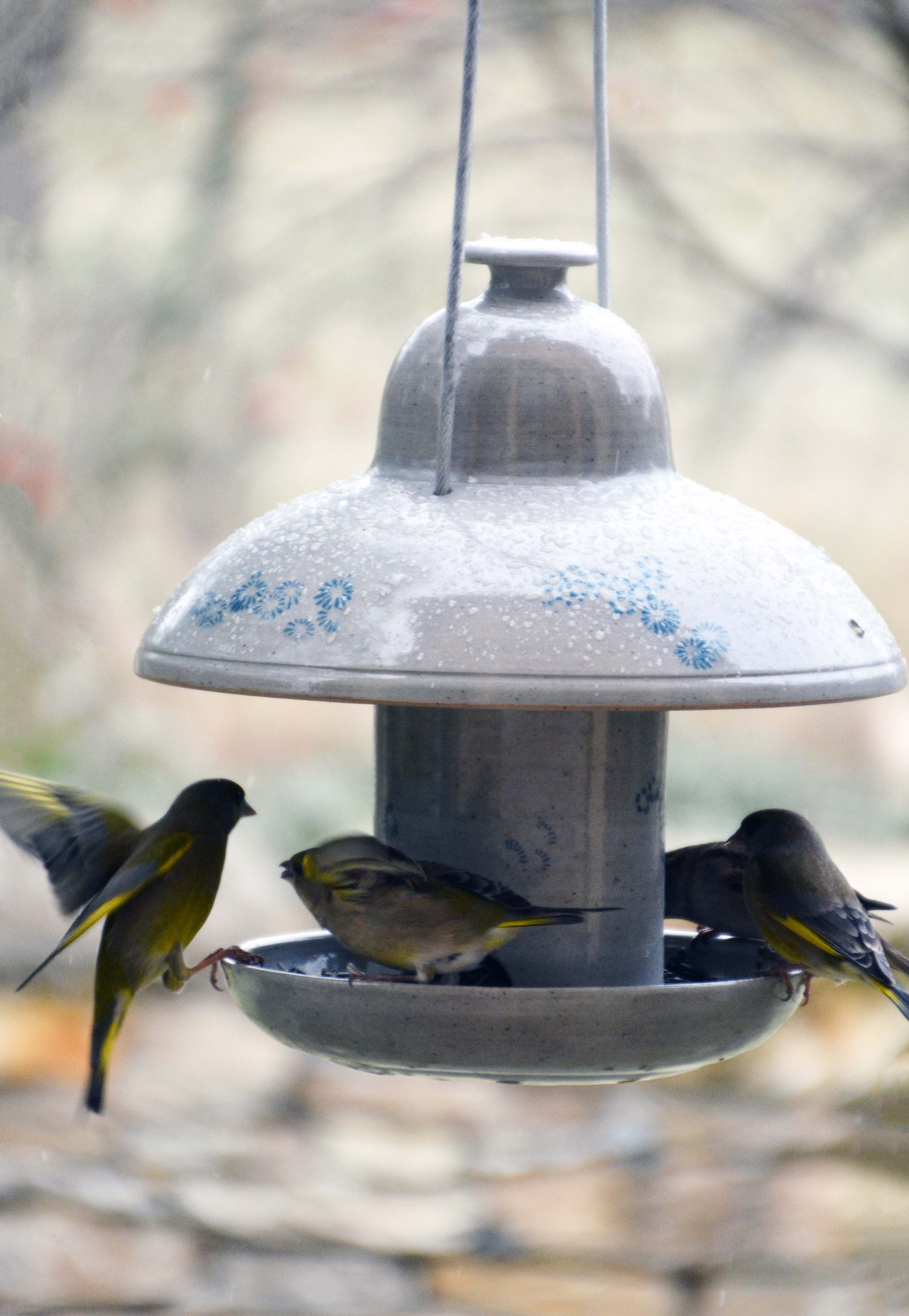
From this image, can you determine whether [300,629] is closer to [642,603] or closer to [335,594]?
[335,594]

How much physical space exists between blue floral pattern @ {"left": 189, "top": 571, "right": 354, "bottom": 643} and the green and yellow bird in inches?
21.9

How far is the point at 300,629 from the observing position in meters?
1.18

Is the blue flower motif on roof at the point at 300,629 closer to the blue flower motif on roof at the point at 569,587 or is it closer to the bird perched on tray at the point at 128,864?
the blue flower motif on roof at the point at 569,587

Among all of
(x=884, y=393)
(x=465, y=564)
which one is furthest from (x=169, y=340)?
(x=465, y=564)

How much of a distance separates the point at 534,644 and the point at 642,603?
0.10 m

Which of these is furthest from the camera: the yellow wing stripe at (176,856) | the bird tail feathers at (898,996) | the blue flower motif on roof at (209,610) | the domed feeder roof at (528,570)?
the yellow wing stripe at (176,856)

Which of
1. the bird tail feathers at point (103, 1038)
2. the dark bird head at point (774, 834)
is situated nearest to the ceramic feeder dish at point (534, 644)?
the dark bird head at point (774, 834)

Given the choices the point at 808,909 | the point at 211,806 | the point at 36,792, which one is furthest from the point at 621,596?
the point at 36,792

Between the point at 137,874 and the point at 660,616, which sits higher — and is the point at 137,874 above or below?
below

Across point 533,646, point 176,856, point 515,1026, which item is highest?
point 533,646

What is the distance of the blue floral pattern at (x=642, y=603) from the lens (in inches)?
45.4

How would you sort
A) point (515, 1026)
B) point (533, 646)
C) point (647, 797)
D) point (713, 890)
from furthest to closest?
point (713, 890) < point (647, 797) < point (515, 1026) < point (533, 646)

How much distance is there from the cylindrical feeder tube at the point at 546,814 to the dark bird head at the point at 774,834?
136mm

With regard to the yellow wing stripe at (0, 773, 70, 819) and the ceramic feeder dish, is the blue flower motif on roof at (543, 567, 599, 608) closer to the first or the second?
the ceramic feeder dish
